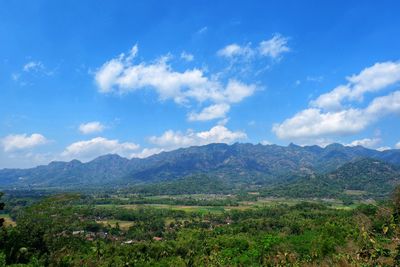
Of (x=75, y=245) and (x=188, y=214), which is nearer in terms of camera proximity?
(x=75, y=245)

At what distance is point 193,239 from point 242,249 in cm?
1470

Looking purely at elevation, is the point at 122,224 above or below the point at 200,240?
above

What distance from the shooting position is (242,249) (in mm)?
61281

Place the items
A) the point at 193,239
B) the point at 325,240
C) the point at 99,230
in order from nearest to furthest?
1. the point at 325,240
2. the point at 193,239
3. the point at 99,230

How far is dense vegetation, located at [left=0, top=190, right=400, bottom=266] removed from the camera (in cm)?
839

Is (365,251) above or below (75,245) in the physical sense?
above

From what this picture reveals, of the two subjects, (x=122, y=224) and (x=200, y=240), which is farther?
(x=122, y=224)

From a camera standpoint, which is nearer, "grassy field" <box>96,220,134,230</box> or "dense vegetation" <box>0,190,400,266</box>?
"dense vegetation" <box>0,190,400,266</box>

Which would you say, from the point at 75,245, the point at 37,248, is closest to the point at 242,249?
the point at 75,245

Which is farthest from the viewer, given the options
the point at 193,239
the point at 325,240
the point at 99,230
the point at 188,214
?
the point at 188,214

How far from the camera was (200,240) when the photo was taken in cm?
7344

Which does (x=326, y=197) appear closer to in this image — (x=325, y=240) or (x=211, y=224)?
(x=211, y=224)

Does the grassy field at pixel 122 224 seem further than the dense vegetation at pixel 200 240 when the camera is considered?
Yes

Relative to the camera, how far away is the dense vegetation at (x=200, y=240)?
8.39 metres
